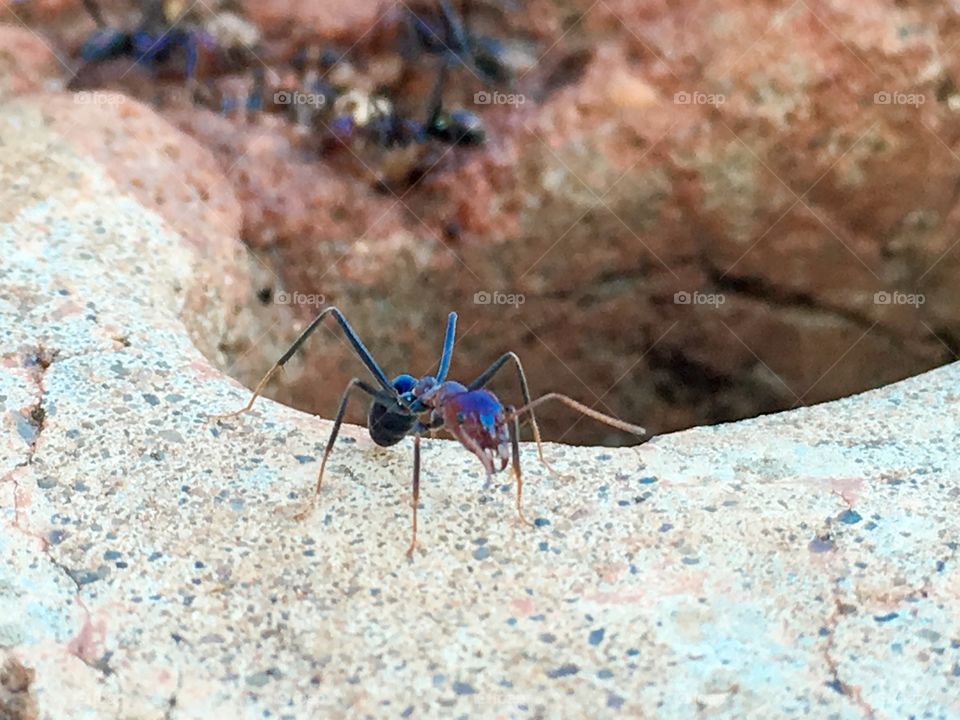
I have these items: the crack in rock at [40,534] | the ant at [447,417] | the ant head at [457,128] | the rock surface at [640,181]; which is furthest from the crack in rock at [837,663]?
the ant head at [457,128]

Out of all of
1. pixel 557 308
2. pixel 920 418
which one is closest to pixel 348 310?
pixel 557 308

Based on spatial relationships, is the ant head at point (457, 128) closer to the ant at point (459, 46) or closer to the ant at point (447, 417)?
the ant at point (459, 46)

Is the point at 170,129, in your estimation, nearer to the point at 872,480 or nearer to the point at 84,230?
the point at 84,230

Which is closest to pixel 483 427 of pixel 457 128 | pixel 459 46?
pixel 457 128

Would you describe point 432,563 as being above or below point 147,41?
below

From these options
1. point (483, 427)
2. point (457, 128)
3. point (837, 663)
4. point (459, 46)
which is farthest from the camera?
point (459, 46)

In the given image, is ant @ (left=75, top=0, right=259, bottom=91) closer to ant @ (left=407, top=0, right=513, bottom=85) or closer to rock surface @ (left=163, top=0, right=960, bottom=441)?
rock surface @ (left=163, top=0, right=960, bottom=441)

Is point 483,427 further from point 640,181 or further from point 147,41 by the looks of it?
point 147,41

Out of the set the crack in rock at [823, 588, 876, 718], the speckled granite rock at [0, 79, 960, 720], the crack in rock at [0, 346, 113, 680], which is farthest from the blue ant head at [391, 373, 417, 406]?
the crack in rock at [823, 588, 876, 718]
